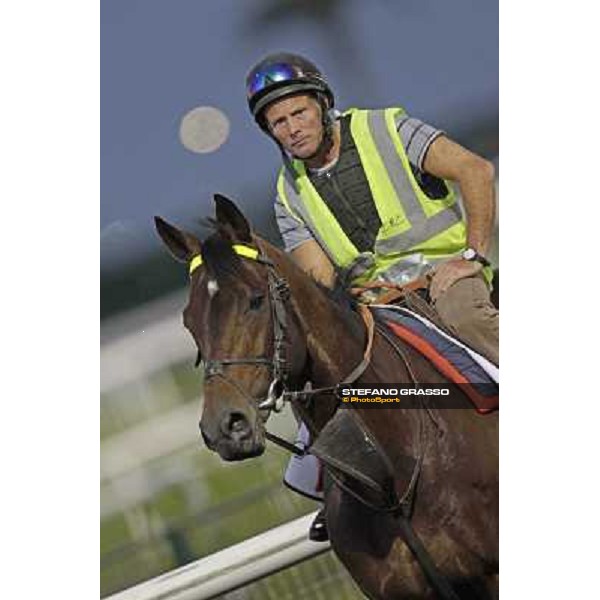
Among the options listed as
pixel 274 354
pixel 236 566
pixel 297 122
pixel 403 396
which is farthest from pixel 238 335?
pixel 236 566

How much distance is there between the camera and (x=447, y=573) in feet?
9.91

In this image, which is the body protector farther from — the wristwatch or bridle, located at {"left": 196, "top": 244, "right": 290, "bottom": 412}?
bridle, located at {"left": 196, "top": 244, "right": 290, "bottom": 412}

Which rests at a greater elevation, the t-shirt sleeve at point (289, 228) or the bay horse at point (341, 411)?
the t-shirt sleeve at point (289, 228)

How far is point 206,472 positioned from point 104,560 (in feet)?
1.30

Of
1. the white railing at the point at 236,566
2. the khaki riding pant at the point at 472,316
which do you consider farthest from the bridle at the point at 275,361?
the white railing at the point at 236,566

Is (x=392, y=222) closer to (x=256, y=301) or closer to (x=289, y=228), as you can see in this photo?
(x=289, y=228)

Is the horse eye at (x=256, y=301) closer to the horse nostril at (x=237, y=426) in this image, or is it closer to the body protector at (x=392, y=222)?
the horse nostril at (x=237, y=426)

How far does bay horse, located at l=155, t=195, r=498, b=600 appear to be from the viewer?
2900mm

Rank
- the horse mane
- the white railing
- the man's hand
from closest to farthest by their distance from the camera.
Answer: the horse mane
the man's hand
the white railing

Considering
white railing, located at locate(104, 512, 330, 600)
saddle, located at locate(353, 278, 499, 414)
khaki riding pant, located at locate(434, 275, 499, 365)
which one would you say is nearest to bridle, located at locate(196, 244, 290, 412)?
saddle, located at locate(353, 278, 499, 414)

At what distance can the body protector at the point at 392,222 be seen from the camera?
11.7 ft

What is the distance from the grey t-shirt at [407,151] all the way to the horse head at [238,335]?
653 millimetres
